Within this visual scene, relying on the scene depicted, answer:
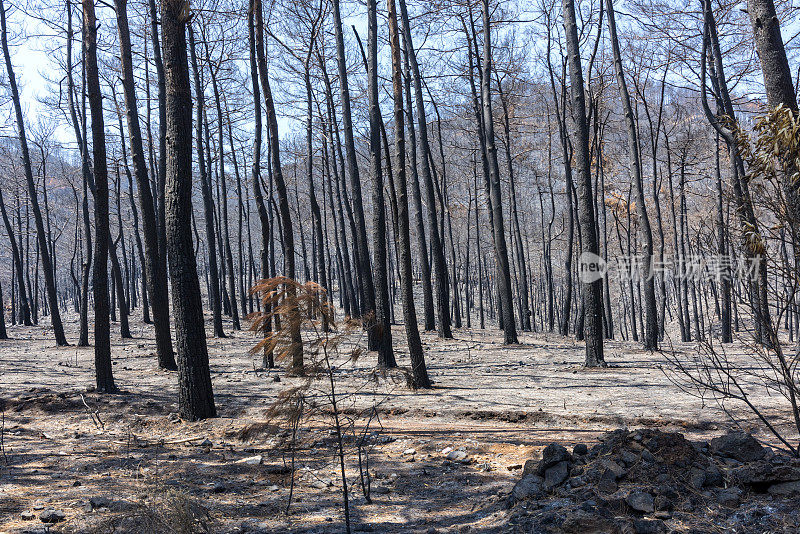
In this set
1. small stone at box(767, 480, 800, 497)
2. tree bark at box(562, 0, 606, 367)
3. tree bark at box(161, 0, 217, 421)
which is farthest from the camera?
tree bark at box(562, 0, 606, 367)

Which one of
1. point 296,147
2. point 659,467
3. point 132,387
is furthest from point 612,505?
point 296,147

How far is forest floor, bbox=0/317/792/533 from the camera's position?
14.4ft

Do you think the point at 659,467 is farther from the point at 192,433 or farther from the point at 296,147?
the point at 296,147

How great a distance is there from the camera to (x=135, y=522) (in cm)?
387

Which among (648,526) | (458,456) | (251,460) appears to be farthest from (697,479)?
(251,460)

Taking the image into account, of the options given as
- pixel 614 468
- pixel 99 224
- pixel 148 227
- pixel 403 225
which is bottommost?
pixel 614 468

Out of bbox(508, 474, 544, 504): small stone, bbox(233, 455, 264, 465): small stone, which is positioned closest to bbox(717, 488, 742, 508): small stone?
bbox(508, 474, 544, 504): small stone

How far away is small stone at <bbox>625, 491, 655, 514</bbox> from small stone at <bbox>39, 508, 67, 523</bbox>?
173 inches

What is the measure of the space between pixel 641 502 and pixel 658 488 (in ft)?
0.77

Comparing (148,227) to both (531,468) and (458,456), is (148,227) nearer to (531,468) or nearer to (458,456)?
(458,456)

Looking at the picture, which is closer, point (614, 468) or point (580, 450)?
point (614, 468)

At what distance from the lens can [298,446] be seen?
20.7 ft

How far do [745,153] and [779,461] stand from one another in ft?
8.04

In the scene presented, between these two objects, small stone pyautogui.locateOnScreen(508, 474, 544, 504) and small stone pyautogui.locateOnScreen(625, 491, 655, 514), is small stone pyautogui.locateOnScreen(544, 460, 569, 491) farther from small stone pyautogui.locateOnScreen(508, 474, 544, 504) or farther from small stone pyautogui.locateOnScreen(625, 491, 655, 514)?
small stone pyautogui.locateOnScreen(625, 491, 655, 514)
